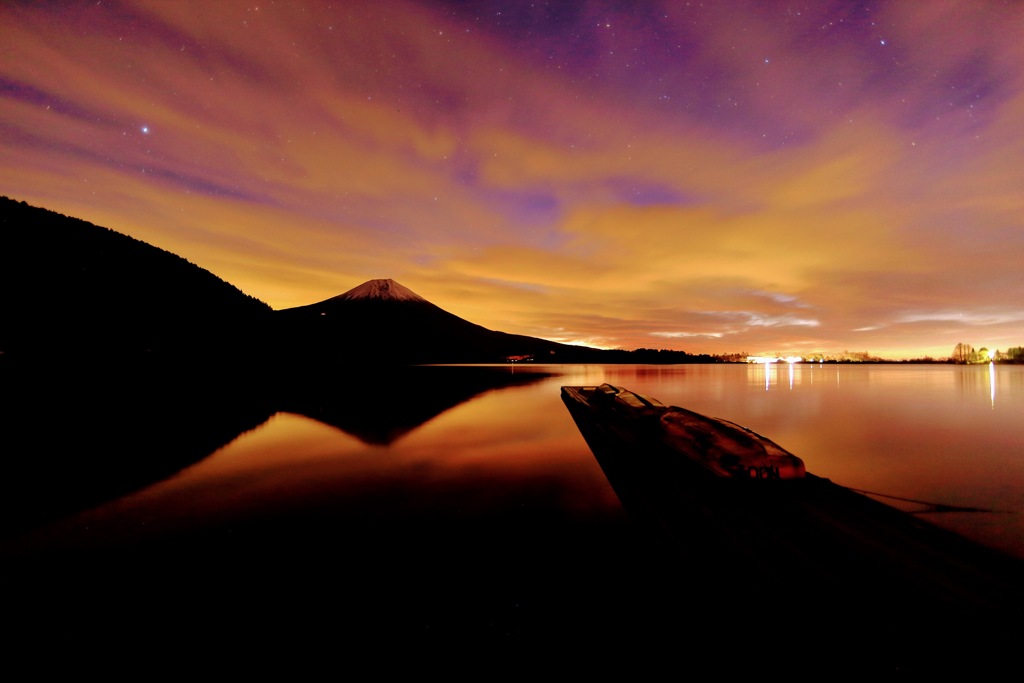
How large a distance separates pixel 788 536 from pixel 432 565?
7.93 meters

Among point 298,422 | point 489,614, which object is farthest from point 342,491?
point 298,422

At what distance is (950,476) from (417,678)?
88.1 feet

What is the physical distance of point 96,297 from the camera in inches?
3231

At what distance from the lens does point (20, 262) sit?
262 ft

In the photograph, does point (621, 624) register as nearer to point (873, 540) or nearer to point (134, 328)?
point (873, 540)

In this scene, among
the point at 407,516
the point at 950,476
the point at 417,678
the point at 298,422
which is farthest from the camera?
the point at 298,422

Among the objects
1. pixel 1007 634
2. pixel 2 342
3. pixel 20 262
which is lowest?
pixel 1007 634

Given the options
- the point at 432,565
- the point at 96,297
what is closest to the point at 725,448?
the point at 432,565

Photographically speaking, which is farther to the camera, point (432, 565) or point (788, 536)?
point (432, 565)

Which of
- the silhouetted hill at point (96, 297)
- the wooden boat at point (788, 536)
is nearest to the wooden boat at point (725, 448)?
the wooden boat at point (788, 536)

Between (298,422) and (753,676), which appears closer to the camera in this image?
(753,676)

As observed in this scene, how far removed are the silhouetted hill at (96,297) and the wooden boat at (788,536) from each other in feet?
326

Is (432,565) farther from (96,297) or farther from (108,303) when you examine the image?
(96,297)

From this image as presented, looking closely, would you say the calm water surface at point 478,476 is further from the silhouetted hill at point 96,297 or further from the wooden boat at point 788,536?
the silhouetted hill at point 96,297
